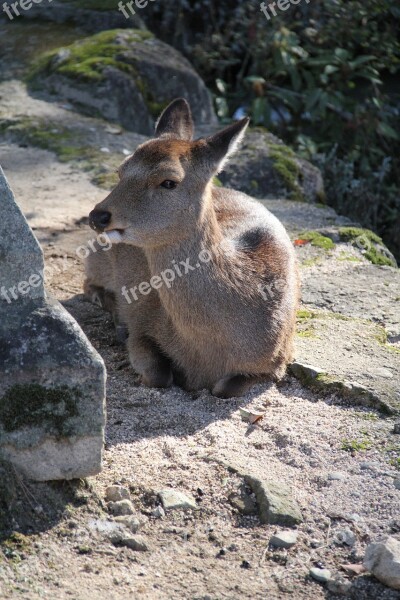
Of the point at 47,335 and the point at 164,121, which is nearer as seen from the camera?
the point at 47,335

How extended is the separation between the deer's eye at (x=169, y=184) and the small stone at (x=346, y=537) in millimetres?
2043

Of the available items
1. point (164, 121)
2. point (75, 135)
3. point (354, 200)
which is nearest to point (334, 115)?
point (354, 200)

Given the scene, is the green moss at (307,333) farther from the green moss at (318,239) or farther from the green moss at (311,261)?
the green moss at (318,239)

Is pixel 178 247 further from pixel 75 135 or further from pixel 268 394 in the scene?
pixel 75 135

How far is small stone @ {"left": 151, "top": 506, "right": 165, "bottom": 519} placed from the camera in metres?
3.72

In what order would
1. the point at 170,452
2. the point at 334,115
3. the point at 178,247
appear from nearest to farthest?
the point at 170,452, the point at 178,247, the point at 334,115

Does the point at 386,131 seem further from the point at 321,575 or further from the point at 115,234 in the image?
the point at 321,575

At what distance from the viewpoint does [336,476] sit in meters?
4.15

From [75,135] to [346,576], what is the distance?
6.28 m

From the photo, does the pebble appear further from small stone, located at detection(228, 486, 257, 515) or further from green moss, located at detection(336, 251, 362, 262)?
green moss, located at detection(336, 251, 362, 262)

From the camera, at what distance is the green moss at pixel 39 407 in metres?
3.48

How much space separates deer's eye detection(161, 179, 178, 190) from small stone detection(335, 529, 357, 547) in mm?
2043

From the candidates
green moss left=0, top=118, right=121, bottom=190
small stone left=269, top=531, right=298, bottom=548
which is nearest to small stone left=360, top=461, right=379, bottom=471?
small stone left=269, top=531, right=298, bottom=548

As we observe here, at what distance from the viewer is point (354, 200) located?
10.2 meters
